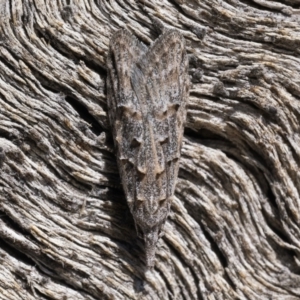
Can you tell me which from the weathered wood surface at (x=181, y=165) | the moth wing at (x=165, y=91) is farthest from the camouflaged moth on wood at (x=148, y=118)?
the weathered wood surface at (x=181, y=165)

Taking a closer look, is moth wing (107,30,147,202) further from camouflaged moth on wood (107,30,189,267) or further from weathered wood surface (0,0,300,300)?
weathered wood surface (0,0,300,300)

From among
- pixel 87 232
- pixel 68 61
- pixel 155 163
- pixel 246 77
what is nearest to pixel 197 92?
pixel 246 77

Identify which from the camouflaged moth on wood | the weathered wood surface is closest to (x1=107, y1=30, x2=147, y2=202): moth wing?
the camouflaged moth on wood

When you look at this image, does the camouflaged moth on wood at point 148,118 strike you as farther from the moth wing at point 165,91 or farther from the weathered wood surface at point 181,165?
the weathered wood surface at point 181,165

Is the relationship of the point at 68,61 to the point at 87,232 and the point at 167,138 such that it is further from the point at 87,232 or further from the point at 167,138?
the point at 87,232

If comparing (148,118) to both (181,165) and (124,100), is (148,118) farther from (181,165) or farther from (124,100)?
(181,165)

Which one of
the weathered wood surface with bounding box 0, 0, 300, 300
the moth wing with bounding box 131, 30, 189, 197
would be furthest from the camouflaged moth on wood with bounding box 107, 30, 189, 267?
the weathered wood surface with bounding box 0, 0, 300, 300

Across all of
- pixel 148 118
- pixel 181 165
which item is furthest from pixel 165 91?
pixel 181 165

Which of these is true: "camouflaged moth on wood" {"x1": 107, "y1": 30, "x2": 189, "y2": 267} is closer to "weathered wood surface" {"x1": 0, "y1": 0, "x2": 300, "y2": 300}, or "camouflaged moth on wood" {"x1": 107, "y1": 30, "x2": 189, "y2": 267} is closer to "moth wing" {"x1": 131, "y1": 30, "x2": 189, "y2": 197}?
"moth wing" {"x1": 131, "y1": 30, "x2": 189, "y2": 197}
